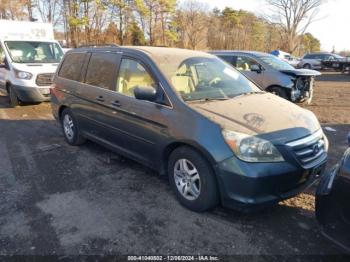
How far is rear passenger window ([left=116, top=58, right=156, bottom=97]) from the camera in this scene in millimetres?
3873

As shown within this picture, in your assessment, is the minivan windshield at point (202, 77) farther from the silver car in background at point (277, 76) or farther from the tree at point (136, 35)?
the tree at point (136, 35)

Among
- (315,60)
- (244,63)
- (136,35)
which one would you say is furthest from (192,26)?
(244,63)

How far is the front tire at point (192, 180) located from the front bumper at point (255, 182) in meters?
0.14

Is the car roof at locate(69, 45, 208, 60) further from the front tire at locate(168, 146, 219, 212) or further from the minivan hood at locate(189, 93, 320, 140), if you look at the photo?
the front tire at locate(168, 146, 219, 212)

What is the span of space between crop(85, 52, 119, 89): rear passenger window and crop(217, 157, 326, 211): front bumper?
2268mm

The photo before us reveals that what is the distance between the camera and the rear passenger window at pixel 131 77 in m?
3.87

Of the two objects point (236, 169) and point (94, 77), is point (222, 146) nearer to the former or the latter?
point (236, 169)

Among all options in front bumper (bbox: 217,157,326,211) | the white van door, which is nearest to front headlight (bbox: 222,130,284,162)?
front bumper (bbox: 217,157,326,211)

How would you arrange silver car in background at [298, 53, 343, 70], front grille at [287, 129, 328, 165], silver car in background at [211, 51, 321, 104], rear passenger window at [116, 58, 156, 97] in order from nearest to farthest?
1. front grille at [287, 129, 328, 165]
2. rear passenger window at [116, 58, 156, 97]
3. silver car in background at [211, 51, 321, 104]
4. silver car in background at [298, 53, 343, 70]

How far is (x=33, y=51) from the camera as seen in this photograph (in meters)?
9.70

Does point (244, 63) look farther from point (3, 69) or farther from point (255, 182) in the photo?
point (3, 69)

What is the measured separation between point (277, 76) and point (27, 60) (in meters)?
7.51

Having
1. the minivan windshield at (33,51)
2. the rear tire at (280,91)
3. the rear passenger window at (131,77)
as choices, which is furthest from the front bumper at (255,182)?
the minivan windshield at (33,51)

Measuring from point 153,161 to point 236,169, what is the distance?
1.25 metres
